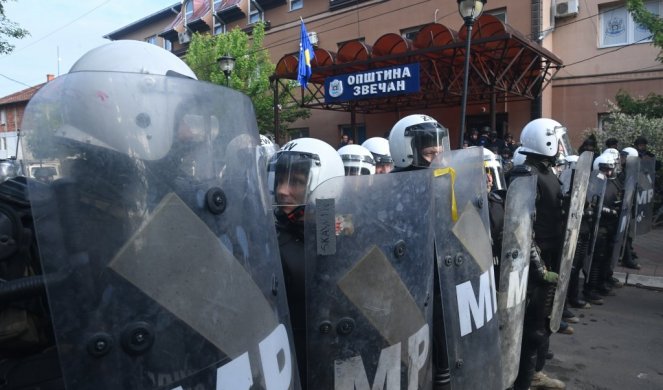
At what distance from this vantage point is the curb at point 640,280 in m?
6.61

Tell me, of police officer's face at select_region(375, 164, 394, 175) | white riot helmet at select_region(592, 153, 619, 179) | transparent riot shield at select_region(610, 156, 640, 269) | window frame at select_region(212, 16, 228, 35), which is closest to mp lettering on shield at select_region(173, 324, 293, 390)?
police officer's face at select_region(375, 164, 394, 175)

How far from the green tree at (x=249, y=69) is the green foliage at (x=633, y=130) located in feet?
34.4

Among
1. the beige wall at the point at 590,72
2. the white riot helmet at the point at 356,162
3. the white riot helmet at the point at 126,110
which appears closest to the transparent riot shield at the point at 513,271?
the white riot helmet at the point at 356,162

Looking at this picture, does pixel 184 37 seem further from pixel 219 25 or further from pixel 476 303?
pixel 476 303

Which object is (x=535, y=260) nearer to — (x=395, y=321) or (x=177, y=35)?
(x=395, y=321)

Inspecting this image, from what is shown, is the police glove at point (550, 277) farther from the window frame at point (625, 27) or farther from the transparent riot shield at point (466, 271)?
the window frame at point (625, 27)

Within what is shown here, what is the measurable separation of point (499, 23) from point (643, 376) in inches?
348

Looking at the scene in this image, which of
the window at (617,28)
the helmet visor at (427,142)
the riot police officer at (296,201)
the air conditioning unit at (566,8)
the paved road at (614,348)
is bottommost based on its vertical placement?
the paved road at (614,348)

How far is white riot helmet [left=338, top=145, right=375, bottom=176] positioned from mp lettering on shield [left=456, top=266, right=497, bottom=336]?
1.69 metres

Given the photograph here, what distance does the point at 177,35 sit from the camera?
91.4 feet

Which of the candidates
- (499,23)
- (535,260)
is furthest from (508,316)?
(499,23)

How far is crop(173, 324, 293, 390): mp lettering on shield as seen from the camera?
1133 millimetres

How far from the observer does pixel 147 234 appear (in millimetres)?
1043

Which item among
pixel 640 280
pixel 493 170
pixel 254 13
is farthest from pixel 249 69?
pixel 493 170
